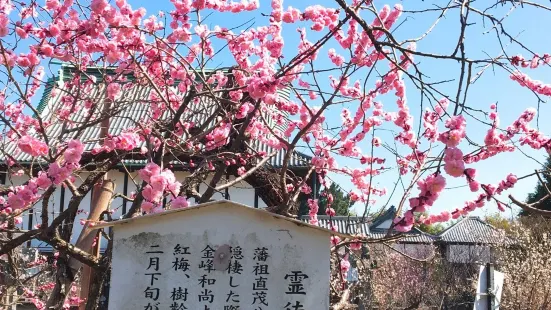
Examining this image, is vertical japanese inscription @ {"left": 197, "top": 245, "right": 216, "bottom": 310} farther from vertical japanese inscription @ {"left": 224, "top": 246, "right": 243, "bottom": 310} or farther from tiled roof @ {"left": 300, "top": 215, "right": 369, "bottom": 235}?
tiled roof @ {"left": 300, "top": 215, "right": 369, "bottom": 235}

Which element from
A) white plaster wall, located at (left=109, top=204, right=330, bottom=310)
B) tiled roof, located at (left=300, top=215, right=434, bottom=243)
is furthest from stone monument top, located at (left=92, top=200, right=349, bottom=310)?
tiled roof, located at (left=300, top=215, right=434, bottom=243)

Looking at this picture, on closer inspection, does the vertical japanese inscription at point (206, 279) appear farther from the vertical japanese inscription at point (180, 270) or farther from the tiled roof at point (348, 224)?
the tiled roof at point (348, 224)

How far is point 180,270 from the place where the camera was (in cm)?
241

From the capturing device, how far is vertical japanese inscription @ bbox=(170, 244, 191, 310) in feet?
7.78

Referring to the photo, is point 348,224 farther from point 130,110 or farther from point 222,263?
point 130,110

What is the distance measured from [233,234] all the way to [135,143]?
5.43 ft

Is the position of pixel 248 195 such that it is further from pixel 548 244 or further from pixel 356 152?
pixel 548 244

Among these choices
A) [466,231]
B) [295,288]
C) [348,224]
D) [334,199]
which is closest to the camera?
[295,288]

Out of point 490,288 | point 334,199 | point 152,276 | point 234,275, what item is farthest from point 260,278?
point 334,199

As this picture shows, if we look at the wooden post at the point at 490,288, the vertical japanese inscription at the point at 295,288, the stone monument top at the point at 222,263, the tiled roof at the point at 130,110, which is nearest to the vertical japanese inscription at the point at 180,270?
the stone monument top at the point at 222,263

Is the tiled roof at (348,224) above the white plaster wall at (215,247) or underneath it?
above

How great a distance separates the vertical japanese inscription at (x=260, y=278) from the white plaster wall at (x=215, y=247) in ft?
0.04

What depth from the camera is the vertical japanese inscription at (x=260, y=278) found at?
2.37m

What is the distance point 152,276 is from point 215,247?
0.91 feet
